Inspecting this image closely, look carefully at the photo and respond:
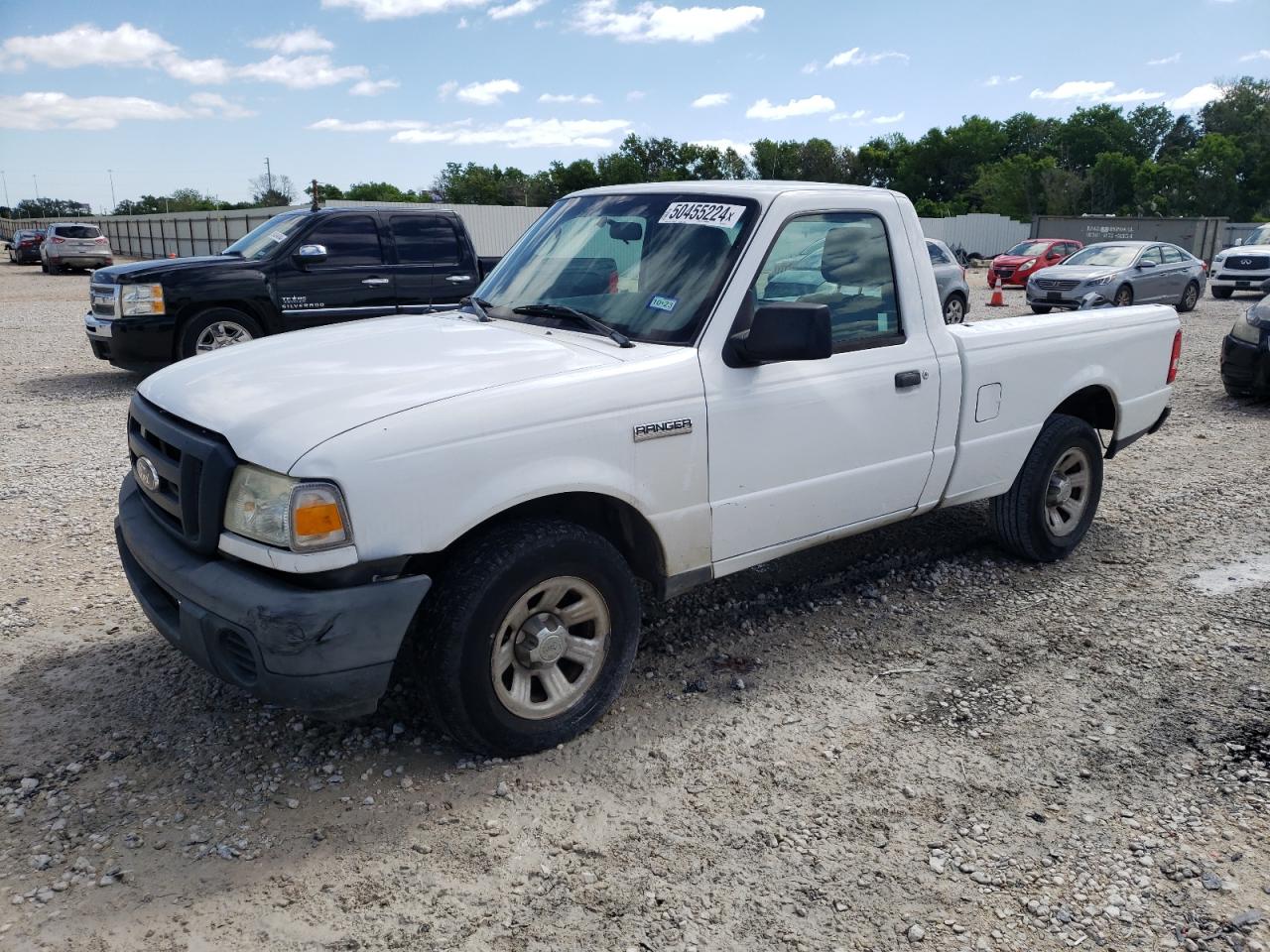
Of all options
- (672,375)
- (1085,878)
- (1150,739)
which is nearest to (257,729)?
(672,375)

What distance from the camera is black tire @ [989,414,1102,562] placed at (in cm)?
521

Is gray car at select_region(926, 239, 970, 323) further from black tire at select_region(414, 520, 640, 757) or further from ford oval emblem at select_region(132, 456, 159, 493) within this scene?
ford oval emblem at select_region(132, 456, 159, 493)

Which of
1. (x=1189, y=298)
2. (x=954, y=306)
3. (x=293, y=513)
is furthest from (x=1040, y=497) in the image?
(x=1189, y=298)

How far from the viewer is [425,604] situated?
3.21 m

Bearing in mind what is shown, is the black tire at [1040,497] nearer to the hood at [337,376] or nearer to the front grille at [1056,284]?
the hood at [337,376]

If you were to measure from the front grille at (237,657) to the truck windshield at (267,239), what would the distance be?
8.58m

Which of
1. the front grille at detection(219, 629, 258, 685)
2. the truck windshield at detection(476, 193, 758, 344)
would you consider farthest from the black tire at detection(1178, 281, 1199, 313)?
the front grille at detection(219, 629, 258, 685)

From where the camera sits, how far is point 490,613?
3.20 meters

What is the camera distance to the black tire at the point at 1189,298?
2147 centimetres

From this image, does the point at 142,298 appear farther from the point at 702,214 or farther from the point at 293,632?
the point at 293,632

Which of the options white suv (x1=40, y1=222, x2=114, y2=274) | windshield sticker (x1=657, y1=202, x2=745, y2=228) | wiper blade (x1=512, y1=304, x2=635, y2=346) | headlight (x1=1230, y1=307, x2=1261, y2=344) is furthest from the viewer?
white suv (x1=40, y1=222, x2=114, y2=274)

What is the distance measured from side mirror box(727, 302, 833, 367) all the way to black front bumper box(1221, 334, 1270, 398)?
8.51 metres

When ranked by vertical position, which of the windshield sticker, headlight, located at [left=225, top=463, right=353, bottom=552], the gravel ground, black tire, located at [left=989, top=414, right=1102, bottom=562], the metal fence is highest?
the metal fence

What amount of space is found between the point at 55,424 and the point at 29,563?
4174mm
